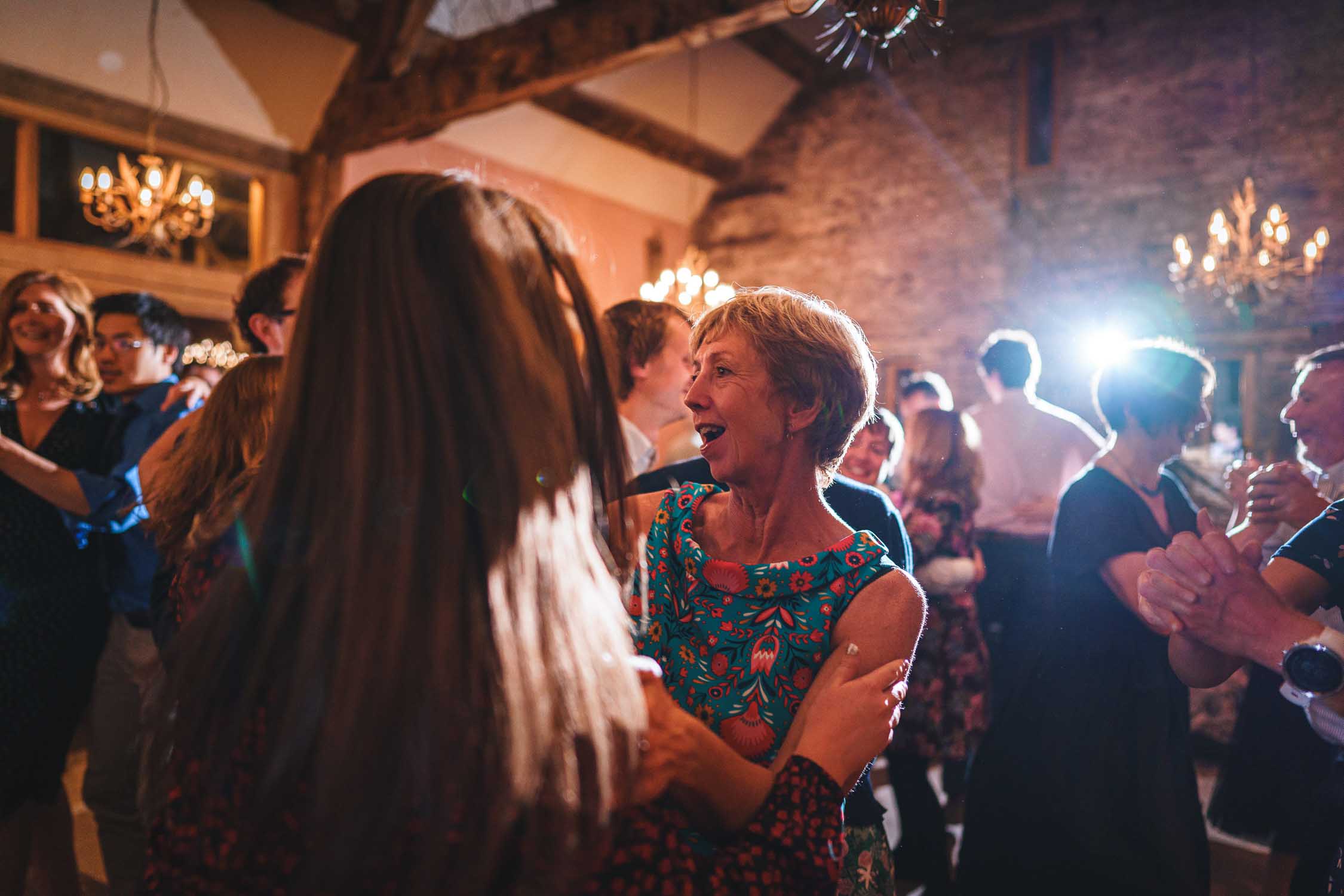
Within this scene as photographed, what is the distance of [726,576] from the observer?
1.32m

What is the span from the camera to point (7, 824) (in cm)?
208

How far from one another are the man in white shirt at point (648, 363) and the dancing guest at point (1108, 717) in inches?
45.2

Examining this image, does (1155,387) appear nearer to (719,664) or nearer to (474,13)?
(719,664)

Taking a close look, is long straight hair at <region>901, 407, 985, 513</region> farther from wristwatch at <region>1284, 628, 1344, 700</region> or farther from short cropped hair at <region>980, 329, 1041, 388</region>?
wristwatch at <region>1284, 628, 1344, 700</region>

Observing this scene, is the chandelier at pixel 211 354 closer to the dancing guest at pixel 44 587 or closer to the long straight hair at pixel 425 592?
the dancing guest at pixel 44 587

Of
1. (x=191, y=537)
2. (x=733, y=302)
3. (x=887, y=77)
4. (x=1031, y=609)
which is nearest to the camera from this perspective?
(x=191, y=537)

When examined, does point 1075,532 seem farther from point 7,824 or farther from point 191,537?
point 7,824

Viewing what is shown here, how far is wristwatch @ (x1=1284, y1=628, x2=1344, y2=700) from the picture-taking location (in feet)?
4.24

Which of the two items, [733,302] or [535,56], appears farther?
[535,56]

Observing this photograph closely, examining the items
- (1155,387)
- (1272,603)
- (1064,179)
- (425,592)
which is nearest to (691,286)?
(1064,179)

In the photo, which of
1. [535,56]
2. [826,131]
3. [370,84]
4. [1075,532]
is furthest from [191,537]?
[826,131]

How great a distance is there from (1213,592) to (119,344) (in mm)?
3182

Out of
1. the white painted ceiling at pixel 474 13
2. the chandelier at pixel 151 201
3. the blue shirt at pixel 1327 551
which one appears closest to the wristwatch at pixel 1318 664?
the blue shirt at pixel 1327 551

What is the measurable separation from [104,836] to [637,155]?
8349 mm
